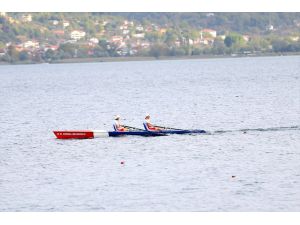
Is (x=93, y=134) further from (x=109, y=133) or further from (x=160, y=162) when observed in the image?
(x=160, y=162)

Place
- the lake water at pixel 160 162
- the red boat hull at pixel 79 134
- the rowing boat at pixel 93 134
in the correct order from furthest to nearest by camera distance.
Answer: the red boat hull at pixel 79 134
the rowing boat at pixel 93 134
the lake water at pixel 160 162

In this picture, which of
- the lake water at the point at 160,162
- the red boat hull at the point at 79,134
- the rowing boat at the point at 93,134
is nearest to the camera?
the lake water at the point at 160,162

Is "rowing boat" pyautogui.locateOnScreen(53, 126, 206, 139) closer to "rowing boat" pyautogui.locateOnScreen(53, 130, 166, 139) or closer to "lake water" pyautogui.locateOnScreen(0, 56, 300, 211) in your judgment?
"rowing boat" pyautogui.locateOnScreen(53, 130, 166, 139)

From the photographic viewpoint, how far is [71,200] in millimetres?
43688

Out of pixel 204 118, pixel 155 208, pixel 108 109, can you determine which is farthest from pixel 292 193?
pixel 108 109

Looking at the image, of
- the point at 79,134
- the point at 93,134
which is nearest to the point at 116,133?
the point at 93,134

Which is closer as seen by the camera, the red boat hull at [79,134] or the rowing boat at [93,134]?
the rowing boat at [93,134]

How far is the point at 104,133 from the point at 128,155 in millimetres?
7961

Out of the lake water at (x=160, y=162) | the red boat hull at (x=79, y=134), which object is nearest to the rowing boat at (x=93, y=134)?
the red boat hull at (x=79, y=134)

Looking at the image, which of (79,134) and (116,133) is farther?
(79,134)

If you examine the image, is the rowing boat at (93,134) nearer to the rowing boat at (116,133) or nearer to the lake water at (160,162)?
the rowing boat at (116,133)

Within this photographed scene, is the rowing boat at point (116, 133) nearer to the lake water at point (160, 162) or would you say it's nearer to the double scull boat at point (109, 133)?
the double scull boat at point (109, 133)
